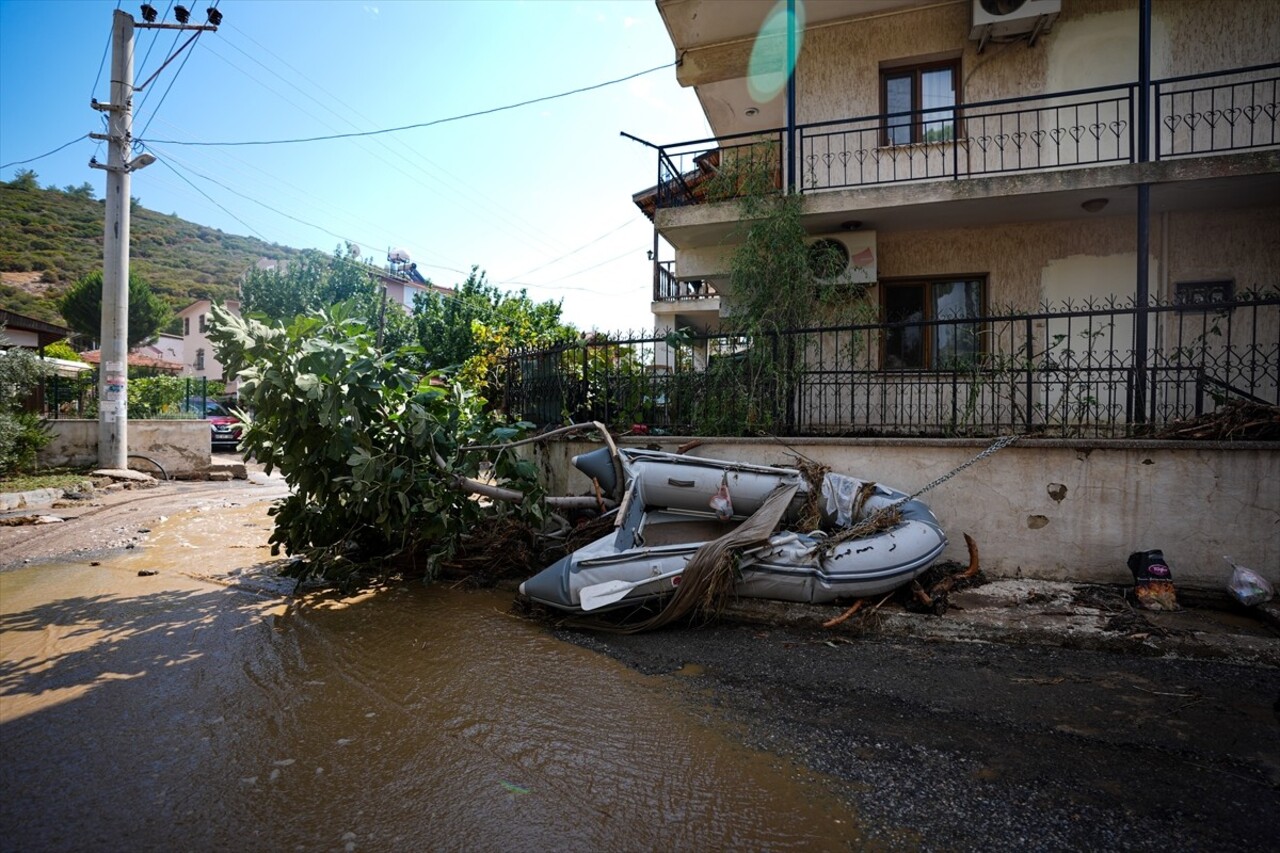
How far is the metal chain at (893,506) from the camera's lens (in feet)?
15.7

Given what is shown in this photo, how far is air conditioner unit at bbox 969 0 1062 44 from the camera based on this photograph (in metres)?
7.90

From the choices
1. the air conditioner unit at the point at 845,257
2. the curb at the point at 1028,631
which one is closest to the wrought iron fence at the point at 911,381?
the air conditioner unit at the point at 845,257

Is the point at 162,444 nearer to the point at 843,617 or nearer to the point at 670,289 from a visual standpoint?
the point at 670,289

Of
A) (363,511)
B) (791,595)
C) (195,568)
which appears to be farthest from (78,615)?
(791,595)

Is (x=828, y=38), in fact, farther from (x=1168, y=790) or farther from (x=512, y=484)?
(x=1168, y=790)

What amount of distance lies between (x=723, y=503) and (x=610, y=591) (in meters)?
1.31

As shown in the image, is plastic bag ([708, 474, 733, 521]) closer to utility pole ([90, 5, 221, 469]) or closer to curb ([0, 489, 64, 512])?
curb ([0, 489, 64, 512])

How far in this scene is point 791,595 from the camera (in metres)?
4.73

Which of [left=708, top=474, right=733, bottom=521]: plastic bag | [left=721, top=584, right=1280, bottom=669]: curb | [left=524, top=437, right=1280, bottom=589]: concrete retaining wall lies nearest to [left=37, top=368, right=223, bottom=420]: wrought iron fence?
[left=708, top=474, right=733, bottom=521]: plastic bag

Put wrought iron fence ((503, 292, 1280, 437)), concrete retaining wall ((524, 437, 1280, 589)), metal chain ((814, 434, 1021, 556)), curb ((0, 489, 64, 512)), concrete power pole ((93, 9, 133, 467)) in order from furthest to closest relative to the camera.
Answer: concrete power pole ((93, 9, 133, 467)), curb ((0, 489, 64, 512)), wrought iron fence ((503, 292, 1280, 437)), concrete retaining wall ((524, 437, 1280, 589)), metal chain ((814, 434, 1021, 556))

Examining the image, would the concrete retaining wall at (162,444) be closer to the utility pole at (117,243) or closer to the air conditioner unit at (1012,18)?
the utility pole at (117,243)

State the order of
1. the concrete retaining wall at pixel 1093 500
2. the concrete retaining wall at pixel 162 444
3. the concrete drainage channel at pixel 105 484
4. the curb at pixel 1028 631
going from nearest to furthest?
the curb at pixel 1028 631
the concrete retaining wall at pixel 1093 500
the concrete drainage channel at pixel 105 484
the concrete retaining wall at pixel 162 444

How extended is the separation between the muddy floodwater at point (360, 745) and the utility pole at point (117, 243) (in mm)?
9196

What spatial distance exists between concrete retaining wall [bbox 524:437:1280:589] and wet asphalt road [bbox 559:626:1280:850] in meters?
1.46
